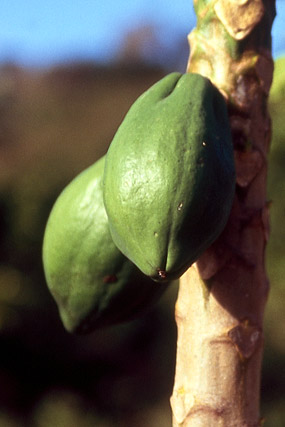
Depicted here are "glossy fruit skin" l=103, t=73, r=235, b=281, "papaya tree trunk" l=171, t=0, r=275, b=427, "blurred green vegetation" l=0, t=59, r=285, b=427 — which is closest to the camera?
"glossy fruit skin" l=103, t=73, r=235, b=281

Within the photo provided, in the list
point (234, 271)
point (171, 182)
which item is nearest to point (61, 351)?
point (234, 271)

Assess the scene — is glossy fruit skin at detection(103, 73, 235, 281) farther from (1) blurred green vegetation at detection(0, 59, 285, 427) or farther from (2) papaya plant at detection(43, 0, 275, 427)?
(1) blurred green vegetation at detection(0, 59, 285, 427)

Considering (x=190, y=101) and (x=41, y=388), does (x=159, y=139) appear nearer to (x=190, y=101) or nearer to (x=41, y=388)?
(x=190, y=101)

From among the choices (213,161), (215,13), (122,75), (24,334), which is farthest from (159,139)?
(122,75)

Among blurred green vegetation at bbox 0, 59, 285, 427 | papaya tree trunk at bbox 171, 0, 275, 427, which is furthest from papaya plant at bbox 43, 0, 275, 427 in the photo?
blurred green vegetation at bbox 0, 59, 285, 427

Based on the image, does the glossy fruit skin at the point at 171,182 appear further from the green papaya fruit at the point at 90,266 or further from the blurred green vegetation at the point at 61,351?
the blurred green vegetation at the point at 61,351

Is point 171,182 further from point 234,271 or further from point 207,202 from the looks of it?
point 234,271
